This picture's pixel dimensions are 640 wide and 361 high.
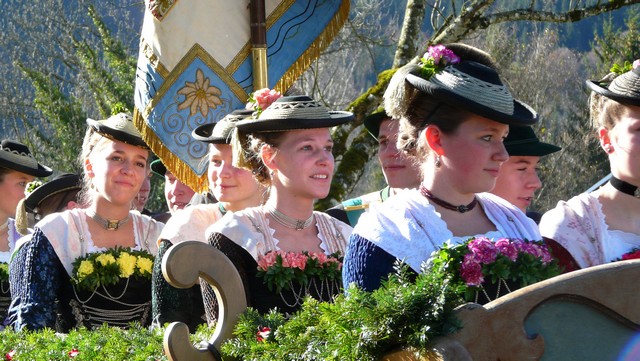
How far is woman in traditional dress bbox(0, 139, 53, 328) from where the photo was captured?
7.62 m

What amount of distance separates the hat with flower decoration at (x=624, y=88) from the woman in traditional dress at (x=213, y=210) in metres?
1.48

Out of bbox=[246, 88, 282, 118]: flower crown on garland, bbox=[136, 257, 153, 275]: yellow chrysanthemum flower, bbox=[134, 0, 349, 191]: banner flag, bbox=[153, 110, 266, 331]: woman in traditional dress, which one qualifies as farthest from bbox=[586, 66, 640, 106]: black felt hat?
bbox=[134, 0, 349, 191]: banner flag

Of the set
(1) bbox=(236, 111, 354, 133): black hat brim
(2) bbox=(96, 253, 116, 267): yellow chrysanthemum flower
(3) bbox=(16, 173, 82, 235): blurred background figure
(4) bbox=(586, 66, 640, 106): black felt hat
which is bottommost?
(3) bbox=(16, 173, 82, 235): blurred background figure

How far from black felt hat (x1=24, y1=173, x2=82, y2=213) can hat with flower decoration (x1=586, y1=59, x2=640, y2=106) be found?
4.36 meters

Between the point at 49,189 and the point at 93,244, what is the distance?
218cm

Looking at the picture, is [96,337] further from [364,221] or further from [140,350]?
[364,221]

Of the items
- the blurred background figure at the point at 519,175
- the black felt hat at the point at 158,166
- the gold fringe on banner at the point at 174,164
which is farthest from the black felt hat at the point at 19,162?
the blurred background figure at the point at 519,175

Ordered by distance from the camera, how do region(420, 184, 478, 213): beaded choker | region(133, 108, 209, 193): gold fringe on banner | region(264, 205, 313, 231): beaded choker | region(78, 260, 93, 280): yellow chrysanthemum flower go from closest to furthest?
1. region(420, 184, 478, 213): beaded choker
2. region(264, 205, 313, 231): beaded choker
3. region(78, 260, 93, 280): yellow chrysanthemum flower
4. region(133, 108, 209, 193): gold fringe on banner

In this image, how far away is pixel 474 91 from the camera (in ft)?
12.0

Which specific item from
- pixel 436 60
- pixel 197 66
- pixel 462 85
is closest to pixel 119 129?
pixel 197 66

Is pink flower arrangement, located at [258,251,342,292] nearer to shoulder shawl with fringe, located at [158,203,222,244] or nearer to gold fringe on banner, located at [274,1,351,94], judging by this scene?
shoulder shawl with fringe, located at [158,203,222,244]

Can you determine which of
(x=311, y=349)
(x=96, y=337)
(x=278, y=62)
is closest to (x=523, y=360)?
(x=311, y=349)

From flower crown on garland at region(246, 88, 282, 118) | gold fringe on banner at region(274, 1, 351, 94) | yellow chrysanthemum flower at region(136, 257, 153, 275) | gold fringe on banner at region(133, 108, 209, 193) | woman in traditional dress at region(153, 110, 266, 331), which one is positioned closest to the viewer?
flower crown on garland at region(246, 88, 282, 118)

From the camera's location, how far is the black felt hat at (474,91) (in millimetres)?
3610
